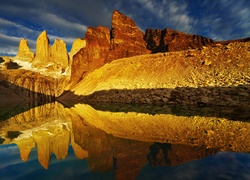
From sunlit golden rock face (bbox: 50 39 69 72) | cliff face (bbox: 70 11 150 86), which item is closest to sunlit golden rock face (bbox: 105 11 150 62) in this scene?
cliff face (bbox: 70 11 150 86)

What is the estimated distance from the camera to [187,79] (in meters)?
31.5

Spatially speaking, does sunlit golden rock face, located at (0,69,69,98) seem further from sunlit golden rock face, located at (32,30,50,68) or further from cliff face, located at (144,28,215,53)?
cliff face, located at (144,28,215,53)

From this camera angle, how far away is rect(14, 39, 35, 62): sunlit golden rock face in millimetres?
138125

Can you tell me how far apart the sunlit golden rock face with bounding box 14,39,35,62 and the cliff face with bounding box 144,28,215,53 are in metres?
98.8

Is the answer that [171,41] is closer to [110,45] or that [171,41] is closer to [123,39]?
[123,39]

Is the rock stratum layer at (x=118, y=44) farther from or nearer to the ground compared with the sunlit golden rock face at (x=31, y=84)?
farther from the ground

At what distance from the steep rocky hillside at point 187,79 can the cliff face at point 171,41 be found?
22.1 meters

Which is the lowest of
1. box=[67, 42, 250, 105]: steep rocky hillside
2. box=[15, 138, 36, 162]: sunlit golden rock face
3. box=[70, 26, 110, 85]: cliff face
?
box=[15, 138, 36, 162]: sunlit golden rock face

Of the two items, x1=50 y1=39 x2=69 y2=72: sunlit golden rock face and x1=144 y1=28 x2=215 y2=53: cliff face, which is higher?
x1=50 y1=39 x2=69 y2=72: sunlit golden rock face

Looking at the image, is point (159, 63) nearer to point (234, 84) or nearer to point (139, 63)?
point (139, 63)

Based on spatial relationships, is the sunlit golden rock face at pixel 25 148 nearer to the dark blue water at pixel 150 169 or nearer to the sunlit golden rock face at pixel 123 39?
the dark blue water at pixel 150 169

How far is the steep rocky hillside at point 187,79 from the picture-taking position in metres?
23.9

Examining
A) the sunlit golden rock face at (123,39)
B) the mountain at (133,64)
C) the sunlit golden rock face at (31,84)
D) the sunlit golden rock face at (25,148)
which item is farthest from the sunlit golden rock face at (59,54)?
the sunlit golden rock face at (25,148)

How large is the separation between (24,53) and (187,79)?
466ft
